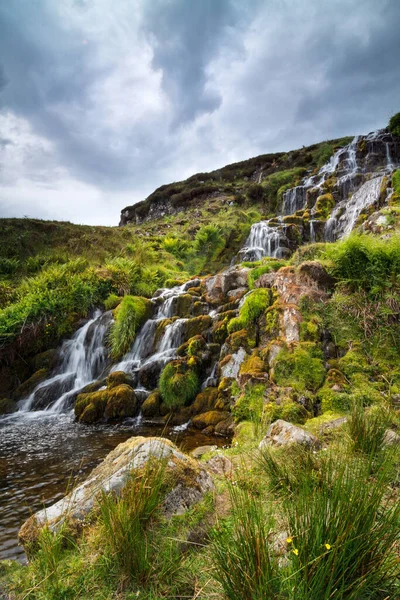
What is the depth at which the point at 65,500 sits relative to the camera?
2.68 m

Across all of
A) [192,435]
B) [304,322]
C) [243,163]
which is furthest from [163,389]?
[243,163]

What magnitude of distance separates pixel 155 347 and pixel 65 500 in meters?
7.33

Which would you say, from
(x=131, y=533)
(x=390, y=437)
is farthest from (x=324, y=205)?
(x=131, y=533)

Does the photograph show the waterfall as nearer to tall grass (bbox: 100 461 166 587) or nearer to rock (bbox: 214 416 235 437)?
rock (bbox: 214 416 235 437)

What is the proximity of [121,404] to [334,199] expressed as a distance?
17.3 metres

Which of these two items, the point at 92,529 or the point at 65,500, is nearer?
the point at 92,529

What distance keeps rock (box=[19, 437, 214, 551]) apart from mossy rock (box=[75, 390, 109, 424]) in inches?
217

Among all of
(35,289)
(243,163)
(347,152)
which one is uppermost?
(243,163)

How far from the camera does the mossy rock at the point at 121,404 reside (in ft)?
26.0

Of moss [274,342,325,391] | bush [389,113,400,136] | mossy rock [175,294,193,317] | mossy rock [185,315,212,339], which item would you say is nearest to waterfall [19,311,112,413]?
mossy rock [175,294,193,317]

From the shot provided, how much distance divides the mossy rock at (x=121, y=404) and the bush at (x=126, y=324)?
2397 mm

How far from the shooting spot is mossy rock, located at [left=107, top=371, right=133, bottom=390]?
8.80 meters

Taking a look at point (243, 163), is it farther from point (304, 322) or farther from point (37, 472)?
point (37, 472)

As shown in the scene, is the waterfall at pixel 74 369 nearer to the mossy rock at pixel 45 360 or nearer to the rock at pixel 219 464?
the mossy rock at pixel 45 360
